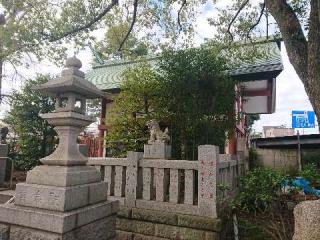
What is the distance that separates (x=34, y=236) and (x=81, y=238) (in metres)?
0.67

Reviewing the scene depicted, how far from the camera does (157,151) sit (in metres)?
7.61

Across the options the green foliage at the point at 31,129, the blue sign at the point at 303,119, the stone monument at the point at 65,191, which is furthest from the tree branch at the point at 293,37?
the green foliage at the point at 31,129

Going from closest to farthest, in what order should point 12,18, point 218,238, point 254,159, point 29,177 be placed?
point 29,177
point 218,238
point 254,159
point 12,18

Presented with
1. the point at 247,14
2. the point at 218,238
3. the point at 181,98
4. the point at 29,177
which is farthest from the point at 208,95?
the point at 29,177

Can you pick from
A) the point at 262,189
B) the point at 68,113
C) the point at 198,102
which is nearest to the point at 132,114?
the point at 198,102

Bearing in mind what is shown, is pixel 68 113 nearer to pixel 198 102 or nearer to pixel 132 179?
pixel 132 179

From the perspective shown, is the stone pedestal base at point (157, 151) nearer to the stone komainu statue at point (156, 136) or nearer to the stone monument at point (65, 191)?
the stone komainu statue at point (156, 136)

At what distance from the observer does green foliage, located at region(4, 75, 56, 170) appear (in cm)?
1320

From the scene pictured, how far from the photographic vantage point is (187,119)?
9.36 meters

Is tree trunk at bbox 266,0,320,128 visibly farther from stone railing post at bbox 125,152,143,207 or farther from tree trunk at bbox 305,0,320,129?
stone railing post at bbox 125,152,143,207

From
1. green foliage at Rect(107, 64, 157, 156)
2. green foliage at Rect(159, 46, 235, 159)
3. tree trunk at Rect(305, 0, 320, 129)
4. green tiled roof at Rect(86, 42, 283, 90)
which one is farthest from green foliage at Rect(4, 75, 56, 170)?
tree trunk at Rect(305, 0, 320, 129)

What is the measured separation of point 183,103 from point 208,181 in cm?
445

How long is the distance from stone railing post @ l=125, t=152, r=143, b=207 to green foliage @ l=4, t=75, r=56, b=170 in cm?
814

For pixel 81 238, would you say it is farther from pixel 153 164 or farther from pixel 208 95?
pixel 208 95
